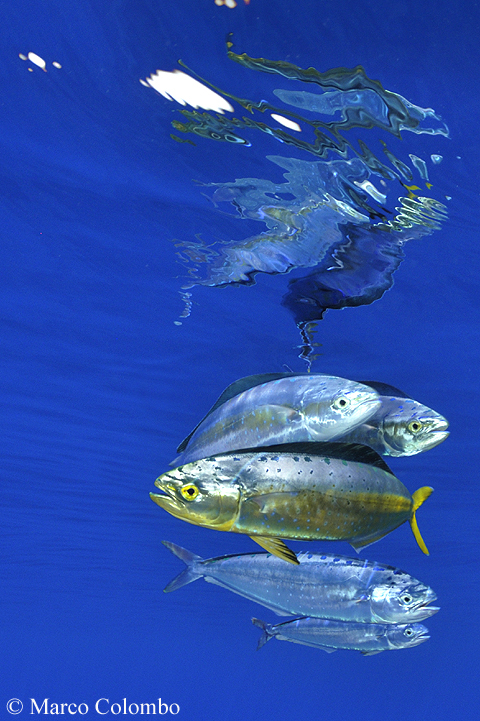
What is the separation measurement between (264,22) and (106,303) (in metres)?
6.83

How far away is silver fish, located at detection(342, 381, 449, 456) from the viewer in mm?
2406

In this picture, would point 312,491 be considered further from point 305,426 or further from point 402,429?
point 402,429

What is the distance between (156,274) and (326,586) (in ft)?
25.3

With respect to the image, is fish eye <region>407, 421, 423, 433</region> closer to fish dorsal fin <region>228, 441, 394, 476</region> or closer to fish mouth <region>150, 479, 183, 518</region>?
fish dorsal fin <region>228, 441, 394, 476</region>

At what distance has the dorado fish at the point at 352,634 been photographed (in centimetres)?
344

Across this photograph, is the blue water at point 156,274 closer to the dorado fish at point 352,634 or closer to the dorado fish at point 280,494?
the dorado fish at point 280,494

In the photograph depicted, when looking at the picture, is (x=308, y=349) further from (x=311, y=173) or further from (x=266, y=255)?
(x=311, y=173)

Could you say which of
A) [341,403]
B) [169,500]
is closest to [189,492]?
[169,500]

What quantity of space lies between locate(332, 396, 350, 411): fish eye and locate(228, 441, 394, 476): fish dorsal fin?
7.1 inches

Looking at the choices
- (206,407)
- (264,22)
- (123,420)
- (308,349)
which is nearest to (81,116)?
(264,22)

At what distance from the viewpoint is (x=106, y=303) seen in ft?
35.6

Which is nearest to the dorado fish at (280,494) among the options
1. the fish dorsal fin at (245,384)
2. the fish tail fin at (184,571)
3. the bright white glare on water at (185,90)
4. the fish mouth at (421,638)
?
the fish dorsal fin at (245,384)

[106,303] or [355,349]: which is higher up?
[355,349]

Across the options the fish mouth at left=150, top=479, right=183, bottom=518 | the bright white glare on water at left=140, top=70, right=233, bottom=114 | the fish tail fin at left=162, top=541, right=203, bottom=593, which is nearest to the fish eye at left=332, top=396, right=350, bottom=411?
the fish mouth at left=150, top=479, right=183, bottom=518
